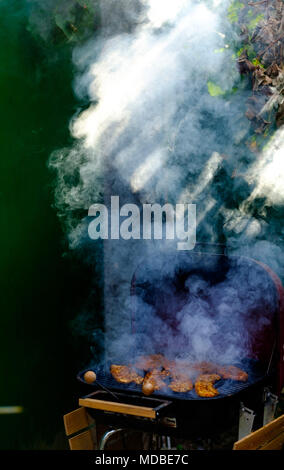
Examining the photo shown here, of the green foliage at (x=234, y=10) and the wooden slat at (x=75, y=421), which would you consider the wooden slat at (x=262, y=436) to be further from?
the green foliage at (x=234, y=10)

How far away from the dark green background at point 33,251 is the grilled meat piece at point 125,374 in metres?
0.95

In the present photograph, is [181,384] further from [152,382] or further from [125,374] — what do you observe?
[125,374]

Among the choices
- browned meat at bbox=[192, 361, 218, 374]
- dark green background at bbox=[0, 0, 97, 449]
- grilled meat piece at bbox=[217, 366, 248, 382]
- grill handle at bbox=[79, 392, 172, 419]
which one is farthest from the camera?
dark green background at bbox=[0, 0, 97, 449]

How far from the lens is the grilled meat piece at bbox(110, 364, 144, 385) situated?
13.7 feet

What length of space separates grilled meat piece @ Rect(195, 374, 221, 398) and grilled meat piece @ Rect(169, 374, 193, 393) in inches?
2.8

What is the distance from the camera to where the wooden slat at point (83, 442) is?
4.27 metres

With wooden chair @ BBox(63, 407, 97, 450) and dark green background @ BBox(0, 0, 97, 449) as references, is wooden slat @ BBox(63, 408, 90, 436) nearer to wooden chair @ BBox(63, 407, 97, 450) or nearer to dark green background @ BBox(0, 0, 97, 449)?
wooden chair @ BBox(63, 407, 97, 450)

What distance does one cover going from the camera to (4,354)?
4.54m

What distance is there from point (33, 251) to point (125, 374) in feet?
5.26

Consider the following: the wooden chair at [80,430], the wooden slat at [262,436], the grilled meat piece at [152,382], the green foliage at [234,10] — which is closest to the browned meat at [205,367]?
the grilled meat piece at [152,382]

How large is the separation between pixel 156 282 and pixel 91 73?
247 cm

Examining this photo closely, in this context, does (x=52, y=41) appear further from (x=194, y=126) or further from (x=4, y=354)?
(x=4, y=354)

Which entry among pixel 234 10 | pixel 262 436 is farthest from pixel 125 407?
pixel 234 10

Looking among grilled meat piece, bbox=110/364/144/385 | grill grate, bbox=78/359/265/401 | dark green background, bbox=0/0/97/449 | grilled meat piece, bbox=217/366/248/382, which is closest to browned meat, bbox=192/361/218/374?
grilled meat piece, bbox=217/366/248/382
